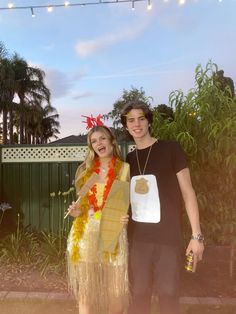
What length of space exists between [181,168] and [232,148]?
2.07 m

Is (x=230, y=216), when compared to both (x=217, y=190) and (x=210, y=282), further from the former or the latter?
(x=210, y=282)

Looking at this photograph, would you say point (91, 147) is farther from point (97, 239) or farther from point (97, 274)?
point (97, 274)

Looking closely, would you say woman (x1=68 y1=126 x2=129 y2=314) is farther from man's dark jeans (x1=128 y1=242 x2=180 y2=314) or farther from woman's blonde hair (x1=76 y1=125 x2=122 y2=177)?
man's dark jeans (x1=128 y1=242 x2=180 y2=314)

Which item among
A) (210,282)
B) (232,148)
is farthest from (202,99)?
(210,282)

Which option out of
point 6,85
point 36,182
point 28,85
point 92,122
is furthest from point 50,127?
point 92,122

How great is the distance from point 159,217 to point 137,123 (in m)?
0.58

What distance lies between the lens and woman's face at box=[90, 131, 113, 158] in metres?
2.66

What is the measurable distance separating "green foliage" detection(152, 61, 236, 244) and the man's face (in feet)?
6.15

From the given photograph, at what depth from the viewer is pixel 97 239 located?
8.79 ft

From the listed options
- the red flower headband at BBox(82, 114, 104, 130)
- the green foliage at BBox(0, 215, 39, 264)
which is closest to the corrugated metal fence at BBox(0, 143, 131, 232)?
the green foliage at BBox(0, 215, 39, 264)

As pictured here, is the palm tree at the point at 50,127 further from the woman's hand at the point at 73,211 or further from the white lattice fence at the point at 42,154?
the woman's hand at the point at 73,211

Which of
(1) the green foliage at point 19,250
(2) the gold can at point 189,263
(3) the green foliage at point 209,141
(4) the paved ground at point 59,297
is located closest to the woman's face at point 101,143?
(2) the gold can at point 189,263

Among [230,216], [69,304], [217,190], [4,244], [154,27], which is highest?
[154,27]

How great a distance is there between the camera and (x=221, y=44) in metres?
7.19
